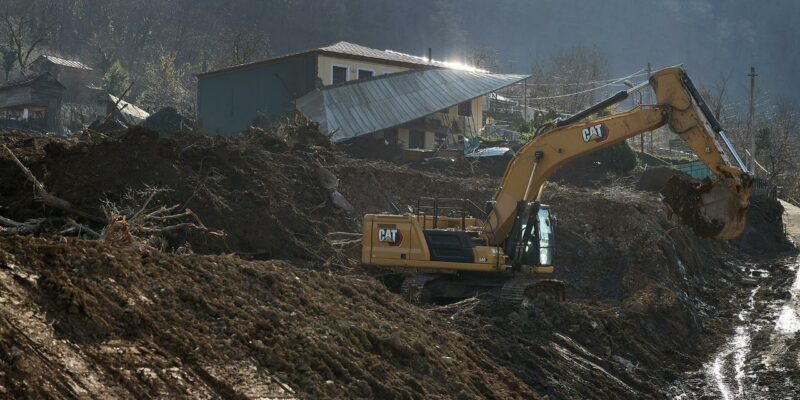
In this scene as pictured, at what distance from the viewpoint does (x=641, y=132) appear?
16312 millimetres

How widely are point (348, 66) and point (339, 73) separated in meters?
0.52

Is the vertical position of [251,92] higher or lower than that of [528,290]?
higher

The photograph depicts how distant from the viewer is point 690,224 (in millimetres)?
15203

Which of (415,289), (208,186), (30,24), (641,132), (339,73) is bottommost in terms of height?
(415,289)

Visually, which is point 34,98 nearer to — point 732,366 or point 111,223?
point 732,366

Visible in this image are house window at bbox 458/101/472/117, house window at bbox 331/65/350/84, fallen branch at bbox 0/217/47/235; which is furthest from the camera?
house window at bbox 458/101/472/117

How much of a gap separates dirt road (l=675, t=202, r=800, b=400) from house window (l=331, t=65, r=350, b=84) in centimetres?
1949

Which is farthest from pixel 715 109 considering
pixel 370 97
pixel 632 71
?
pixel 632 71

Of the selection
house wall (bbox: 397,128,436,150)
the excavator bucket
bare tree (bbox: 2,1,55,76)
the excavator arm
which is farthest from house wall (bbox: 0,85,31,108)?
the excavator bucket

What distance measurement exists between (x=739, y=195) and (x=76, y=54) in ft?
254

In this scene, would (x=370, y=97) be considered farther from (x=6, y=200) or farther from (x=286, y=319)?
(x=286, y=319)

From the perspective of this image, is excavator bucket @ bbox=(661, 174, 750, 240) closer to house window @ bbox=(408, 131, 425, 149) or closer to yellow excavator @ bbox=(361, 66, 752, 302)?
yellow excavator @ bbox=(361, 66, 752, 302)

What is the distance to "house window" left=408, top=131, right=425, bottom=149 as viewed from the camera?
38094 millimetres

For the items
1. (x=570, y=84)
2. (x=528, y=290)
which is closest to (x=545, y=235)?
(x=528, y=290)
